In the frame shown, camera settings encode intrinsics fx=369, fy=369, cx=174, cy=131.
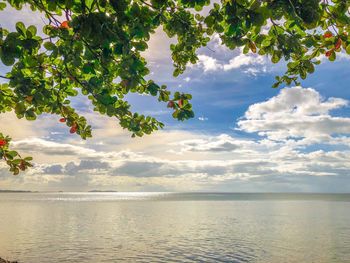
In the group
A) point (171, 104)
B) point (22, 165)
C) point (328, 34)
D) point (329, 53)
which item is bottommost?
point (22, 165)

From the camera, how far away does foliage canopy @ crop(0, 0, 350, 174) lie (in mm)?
4117

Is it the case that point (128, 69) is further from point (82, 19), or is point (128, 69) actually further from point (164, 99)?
point (164, 99)

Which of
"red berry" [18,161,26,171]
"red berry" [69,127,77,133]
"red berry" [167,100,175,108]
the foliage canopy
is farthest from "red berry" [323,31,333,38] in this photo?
"red berry" [18,161,26,171]

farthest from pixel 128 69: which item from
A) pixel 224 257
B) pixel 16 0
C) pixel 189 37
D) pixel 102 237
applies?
pixel 102 237

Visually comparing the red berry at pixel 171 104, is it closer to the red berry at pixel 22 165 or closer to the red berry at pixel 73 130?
the red berry at pixel 73 130

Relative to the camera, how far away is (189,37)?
7.13 m

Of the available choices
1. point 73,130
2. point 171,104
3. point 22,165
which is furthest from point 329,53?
point 22,165

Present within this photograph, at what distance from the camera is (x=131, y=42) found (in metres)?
4.75

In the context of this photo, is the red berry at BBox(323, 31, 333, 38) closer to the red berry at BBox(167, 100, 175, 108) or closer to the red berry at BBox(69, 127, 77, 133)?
the red berry at BBox(167, 100, 175, 108)

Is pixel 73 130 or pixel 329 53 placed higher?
pixel 329 53

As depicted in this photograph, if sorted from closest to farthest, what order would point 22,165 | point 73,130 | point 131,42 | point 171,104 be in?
point 131,42
point 171,104
point 22,165
point 73,130

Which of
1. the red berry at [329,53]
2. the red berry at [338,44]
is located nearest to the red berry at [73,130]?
Answer: the red berry at [329,53]

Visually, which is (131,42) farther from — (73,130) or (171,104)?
(73,130)

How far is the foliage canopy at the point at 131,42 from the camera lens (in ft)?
13.5
